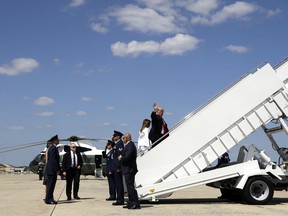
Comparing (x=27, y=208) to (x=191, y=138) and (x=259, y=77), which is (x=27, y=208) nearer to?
(x=191, y=138)

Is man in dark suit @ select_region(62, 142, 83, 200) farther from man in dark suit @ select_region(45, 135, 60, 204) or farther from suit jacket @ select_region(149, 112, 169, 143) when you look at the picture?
suit jacket @ select_region(149, 112, 169, 143)

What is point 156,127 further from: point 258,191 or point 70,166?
point 258,191

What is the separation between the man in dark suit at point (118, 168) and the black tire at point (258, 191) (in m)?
3.13

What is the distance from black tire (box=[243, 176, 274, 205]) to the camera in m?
11.3

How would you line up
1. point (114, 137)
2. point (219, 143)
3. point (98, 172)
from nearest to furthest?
point (219, 143)
point (114, 137)
point (98, 172)

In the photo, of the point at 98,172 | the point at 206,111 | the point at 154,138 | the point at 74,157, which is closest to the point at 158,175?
the point at 154,138

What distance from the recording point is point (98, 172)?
109 feet

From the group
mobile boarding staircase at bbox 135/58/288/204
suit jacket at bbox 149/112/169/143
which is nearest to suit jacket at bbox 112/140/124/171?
mobile boarding staircase at bbox 135/58/288/204

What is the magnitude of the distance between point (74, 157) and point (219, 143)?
425cm

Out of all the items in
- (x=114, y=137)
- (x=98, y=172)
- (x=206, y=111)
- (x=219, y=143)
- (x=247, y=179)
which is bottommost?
(x=247, y=179)

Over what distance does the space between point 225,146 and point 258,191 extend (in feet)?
4.71

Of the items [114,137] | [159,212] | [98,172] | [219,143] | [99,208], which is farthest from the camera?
[98,172]

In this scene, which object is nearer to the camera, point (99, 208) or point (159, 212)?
point (159, 212)

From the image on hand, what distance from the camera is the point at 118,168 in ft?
39.2
